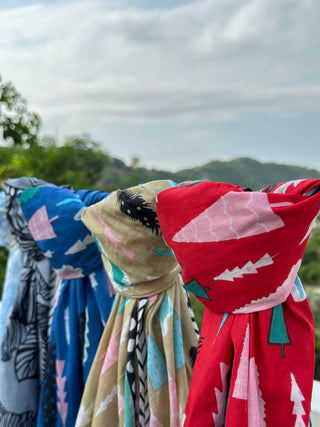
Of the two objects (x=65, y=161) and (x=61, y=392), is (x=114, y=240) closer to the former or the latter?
(x=61, y=392)

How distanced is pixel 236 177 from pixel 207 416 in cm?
33

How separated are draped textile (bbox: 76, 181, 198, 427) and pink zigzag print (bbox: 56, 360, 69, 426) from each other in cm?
9

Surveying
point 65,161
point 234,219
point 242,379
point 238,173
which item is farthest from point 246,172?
point 65,161

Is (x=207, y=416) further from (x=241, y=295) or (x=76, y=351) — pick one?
(x=76, y=351)

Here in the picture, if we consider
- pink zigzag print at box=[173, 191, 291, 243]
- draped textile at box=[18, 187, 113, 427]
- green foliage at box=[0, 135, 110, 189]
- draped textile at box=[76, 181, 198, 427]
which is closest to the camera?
pink zigzag print at box=[173, 191, 291, 243]

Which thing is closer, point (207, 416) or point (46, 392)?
point (207, 416)

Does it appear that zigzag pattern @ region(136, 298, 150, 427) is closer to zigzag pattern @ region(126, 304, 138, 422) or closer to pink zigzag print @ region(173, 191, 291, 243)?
zigzag pattern @ region(126, 304, 138, 422)

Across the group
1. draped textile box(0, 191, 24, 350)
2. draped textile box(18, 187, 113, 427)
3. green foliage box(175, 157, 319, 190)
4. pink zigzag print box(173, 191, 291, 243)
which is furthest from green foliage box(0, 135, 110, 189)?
pink zigzag print box(173, 191, 291, 243)

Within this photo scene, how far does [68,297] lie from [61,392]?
16cm

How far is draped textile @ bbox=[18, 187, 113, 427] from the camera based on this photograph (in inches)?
28.6

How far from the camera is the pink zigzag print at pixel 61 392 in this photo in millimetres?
735

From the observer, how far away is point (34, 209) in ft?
2.50

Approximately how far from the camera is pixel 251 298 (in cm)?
48

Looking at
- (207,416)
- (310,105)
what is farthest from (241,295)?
(310,105)
